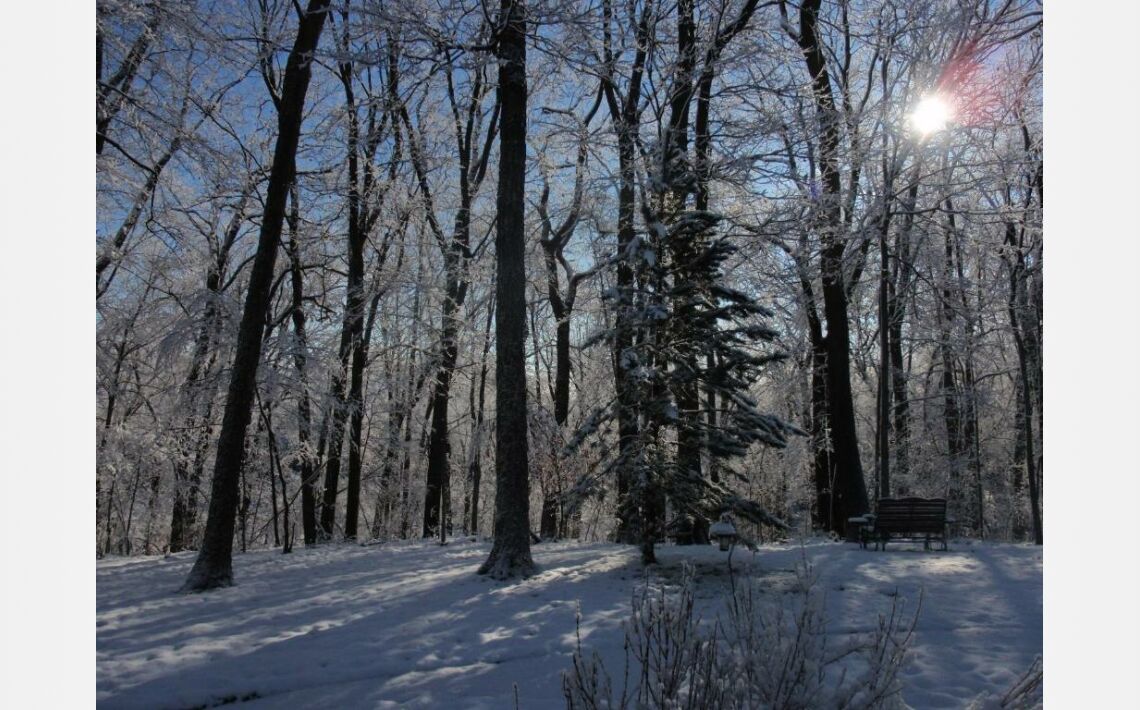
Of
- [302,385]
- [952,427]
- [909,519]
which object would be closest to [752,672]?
[909,519]

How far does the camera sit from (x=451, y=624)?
4695mm

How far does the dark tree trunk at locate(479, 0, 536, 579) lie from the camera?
21.2ft

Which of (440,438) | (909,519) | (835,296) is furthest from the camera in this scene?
(440,438)

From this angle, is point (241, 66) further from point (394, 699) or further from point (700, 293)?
point (394, 699)

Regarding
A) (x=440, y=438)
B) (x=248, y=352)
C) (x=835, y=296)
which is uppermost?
(x=835, y=296)

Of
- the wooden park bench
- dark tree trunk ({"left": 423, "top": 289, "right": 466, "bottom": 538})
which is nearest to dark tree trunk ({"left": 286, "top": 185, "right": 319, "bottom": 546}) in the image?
dark tree trunk ({"left": 423, "top": 289, "right": 466, "bottom": 538})

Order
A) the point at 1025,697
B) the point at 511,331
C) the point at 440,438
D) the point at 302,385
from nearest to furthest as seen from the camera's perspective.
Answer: the point at 1025,697 → the point at 511,331 → the point at 302,385 → the point at 440,438

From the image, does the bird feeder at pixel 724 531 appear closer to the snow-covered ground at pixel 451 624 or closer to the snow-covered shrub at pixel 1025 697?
the snow-covered ground at pixel 451 624

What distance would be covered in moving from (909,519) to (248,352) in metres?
7.68

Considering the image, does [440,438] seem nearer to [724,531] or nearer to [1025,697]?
[724,531]

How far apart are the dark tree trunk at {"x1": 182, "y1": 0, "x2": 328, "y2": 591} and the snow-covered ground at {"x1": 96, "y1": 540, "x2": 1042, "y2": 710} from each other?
32 cm

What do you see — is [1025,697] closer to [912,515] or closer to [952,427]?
[912,515]

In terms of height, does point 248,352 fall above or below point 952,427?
above

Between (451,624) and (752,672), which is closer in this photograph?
(752,672)
